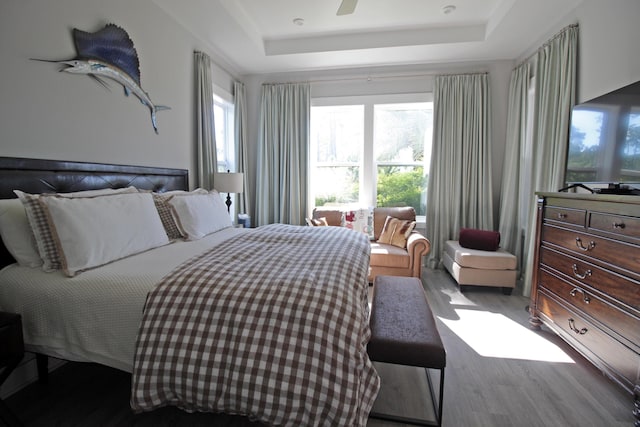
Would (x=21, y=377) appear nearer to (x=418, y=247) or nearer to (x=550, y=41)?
(x=418, y=247)

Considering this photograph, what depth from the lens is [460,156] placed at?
12.7 ft

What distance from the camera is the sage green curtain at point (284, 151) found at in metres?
4.18

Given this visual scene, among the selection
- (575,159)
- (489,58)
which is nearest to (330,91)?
(489,58)

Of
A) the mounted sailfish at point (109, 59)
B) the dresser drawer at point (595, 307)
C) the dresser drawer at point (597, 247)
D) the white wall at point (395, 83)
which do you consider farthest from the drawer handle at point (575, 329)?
the mounted sailfish at point (109, 59)

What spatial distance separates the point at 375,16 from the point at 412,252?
8.37 ft

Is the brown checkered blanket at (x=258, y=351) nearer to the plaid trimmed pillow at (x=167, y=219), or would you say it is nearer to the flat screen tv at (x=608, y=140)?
the plaid trimmed pillow at (x=167, y=219)

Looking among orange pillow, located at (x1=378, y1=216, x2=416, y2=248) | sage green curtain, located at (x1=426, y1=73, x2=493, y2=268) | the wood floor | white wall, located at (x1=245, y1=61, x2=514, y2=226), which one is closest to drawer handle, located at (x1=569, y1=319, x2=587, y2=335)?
the wood floor

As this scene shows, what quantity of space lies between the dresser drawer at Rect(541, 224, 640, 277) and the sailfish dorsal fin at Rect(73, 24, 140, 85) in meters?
3.42

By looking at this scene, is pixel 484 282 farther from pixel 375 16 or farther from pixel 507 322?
pixel 375 16

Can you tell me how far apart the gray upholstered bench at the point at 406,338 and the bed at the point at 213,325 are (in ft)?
0.45

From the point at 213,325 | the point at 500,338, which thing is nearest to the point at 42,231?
the point at 213,325

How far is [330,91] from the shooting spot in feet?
13.8

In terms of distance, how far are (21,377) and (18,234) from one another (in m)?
0.85

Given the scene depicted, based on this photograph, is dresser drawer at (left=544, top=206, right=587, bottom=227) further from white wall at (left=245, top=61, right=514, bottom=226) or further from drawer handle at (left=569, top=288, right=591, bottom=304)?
white wall at (left=245, top=61, right=514, bottom=226)
